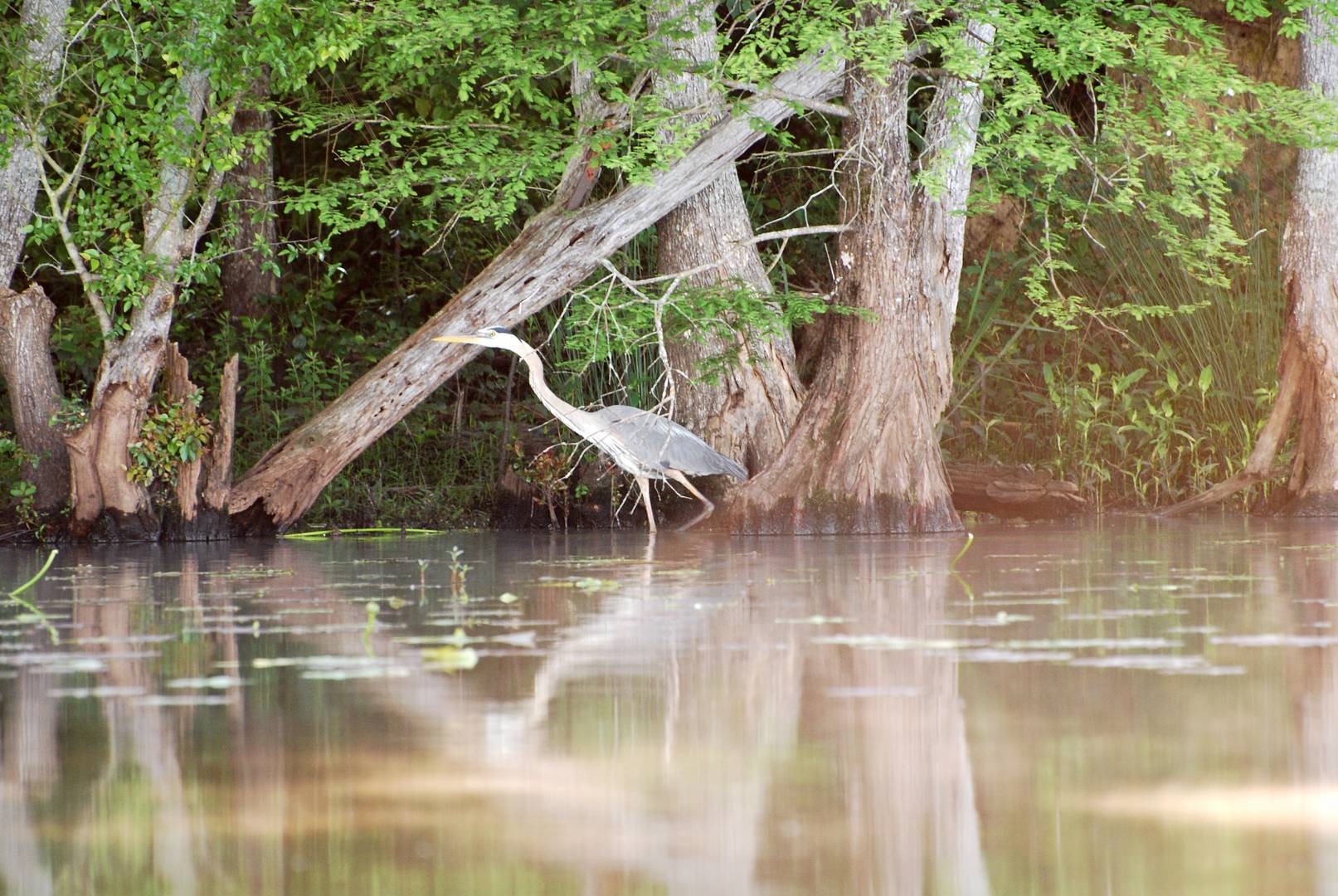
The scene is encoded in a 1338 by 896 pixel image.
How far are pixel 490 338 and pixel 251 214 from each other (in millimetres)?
1734

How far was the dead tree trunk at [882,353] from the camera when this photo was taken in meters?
10.8

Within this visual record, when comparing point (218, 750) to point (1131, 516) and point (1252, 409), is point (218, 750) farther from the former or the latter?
point (1252, 409)

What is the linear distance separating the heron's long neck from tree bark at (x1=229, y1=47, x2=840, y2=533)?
26 centimetres

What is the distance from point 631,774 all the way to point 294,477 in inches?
343

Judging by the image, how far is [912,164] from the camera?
11156 mm

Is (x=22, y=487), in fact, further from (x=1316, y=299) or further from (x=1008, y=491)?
(x=1316, y=299)

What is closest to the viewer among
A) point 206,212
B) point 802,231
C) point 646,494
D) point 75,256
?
point 75,256

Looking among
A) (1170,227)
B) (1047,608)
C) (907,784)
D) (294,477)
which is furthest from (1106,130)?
(907,784)

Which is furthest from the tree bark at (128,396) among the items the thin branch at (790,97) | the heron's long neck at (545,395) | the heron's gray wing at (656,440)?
the thin branch at (790,97)

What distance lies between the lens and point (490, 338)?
10.9m

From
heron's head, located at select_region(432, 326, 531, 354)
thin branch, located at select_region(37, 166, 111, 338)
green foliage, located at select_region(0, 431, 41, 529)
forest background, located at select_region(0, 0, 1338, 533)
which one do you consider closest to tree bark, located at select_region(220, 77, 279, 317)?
forest background, located at select_region(0, 0, 1338, 533)

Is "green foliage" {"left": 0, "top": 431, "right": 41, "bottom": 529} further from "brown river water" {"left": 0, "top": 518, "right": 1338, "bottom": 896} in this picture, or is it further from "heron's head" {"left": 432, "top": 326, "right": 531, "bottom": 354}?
"brown river water" {"left": 0, "top": 518, "right": 1338, "bottom": 896}

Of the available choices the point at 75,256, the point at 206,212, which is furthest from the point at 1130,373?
the point at 75,256

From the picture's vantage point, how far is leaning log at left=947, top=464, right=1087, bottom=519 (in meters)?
12.5
